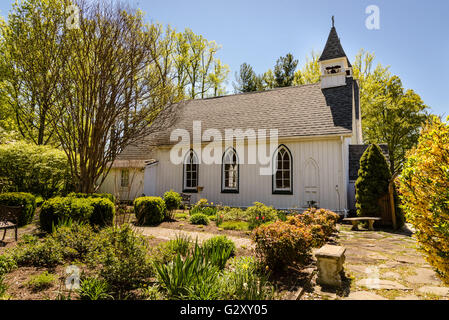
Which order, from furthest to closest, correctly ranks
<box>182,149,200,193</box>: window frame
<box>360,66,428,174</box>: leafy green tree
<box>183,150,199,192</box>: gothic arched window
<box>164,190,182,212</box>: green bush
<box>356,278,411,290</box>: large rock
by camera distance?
<box>360,66,428,174</box>: leafy green tree → <box>183,150,199,192</box>: gothic arched window → <box>182,149,200,193</box>: window frame → <box>164,190,182,212</box>: green bush → <box>356,278,411,290</box>: large rock

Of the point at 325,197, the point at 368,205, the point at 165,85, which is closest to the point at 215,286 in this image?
the point at 368,205

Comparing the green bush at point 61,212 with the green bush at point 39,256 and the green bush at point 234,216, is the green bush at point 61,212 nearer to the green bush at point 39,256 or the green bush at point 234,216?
the green bush at point 39,256

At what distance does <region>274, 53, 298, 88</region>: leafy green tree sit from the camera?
33.1 metres

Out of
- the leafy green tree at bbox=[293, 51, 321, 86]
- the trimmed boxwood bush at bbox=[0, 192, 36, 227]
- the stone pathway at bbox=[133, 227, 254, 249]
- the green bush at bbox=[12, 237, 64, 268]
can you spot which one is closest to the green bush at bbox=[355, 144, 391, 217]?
the stone pathway at bbox=[133, 227, 254, 249]

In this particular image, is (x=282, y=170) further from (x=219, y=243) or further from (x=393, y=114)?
(x=393, y=114)

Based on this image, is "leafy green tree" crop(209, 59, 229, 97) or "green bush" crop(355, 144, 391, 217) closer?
"green bush" crop(355, 144, 391, 217)

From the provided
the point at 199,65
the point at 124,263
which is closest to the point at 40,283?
the point at 124,263

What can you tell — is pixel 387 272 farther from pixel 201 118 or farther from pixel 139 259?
pixel 201 118

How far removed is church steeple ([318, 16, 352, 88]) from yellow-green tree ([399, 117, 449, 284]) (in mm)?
13640

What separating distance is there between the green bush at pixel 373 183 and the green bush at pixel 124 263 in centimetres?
944

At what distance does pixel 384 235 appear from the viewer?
914cm

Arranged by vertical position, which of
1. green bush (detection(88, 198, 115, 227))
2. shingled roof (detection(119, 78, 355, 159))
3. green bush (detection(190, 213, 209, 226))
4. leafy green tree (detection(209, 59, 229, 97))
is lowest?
green bush (detection(190, 213, 209, 226))

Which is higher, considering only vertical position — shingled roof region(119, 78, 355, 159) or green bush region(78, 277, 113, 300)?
shingled roof region(119, 78, 355, 159)

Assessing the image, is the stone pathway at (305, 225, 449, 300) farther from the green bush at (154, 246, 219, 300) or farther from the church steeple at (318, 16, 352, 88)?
the church steeple at (318, 16, 352, 88)
